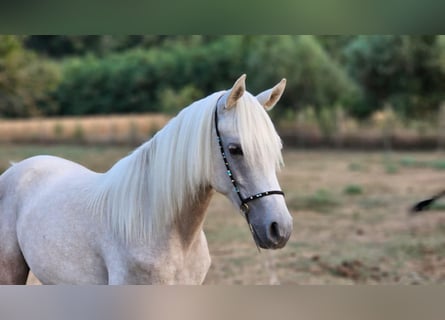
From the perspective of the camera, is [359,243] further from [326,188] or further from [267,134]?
[267,134]

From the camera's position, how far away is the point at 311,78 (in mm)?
7551

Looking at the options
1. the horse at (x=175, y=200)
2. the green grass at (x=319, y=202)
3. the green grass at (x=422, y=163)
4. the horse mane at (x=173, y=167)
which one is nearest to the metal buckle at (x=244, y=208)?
the horse at (x=175, y=200)

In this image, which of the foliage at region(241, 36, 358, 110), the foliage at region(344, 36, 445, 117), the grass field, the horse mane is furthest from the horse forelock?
the foliage at region(344, 36, 445, 117)

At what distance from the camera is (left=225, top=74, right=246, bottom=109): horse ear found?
1.34m

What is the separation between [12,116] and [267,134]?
480 centimetres

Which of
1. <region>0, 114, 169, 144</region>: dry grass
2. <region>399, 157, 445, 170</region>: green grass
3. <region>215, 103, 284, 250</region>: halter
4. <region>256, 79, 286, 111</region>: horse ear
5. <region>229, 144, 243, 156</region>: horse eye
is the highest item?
<region>256, 79, 286, 111</region>: horse ear

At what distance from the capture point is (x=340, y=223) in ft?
17.1

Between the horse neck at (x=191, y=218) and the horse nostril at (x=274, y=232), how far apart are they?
21cm

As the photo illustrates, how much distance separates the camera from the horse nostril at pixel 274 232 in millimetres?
1321

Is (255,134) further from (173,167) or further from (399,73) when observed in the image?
(399,73)

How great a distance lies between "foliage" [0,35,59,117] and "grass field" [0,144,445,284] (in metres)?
0.40

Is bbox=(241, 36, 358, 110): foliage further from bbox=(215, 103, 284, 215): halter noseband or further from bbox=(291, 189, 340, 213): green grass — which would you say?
bbox=(215, 103, 284, 215): halter noseband
